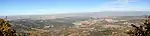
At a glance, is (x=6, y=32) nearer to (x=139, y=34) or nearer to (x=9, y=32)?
(x=9, y=32)

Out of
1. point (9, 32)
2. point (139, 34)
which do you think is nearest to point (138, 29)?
point (139, 34)

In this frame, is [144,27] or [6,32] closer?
[144,27]

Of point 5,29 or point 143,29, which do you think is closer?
point 143,29

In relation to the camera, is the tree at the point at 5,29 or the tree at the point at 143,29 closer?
the tree at the point at 143,29

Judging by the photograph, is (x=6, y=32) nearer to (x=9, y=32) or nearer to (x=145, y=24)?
(x=9, y=32)

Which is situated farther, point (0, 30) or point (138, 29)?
point (0, 30)

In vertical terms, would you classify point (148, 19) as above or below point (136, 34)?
above

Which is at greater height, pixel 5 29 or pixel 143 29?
pixel 5 29

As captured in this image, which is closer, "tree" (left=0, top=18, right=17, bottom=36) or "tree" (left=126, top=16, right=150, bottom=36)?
"tree" (left=126, top=16, right=150, bottom=36)

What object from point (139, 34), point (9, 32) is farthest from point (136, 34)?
point (9, 32)
